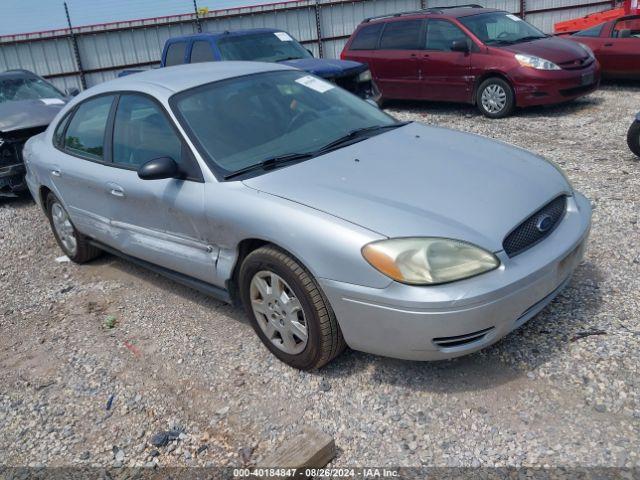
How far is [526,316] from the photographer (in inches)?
117

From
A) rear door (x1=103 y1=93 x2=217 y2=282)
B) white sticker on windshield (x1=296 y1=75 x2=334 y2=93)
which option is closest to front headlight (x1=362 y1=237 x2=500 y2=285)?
rear door (x1=103 y1=93 x2=217 y2=282)

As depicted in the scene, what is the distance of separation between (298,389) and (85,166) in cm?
248

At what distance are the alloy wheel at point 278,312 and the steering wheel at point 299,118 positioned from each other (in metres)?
1.12

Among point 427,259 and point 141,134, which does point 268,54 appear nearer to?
point 141,134

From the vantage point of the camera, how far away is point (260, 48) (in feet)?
31.0

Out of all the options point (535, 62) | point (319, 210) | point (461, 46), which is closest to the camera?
point (319, 210)

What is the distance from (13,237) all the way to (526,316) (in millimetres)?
5377

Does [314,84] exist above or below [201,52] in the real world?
above

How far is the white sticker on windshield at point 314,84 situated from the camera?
432 centimetres

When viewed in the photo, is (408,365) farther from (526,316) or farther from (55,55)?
(55,55)

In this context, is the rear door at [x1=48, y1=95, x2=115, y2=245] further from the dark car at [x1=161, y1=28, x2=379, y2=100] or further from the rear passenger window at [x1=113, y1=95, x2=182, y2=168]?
the dark car at [x1=161, y1=28, x2=379, y2=100]

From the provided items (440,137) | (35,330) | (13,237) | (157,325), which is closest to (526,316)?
(440,137)

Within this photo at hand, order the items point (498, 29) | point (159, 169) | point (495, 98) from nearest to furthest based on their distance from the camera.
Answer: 1. point (159, 169)
2. point (495, 98)
3. point (498, 29)

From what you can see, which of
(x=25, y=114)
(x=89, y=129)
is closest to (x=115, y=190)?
(x=89, y=129)
